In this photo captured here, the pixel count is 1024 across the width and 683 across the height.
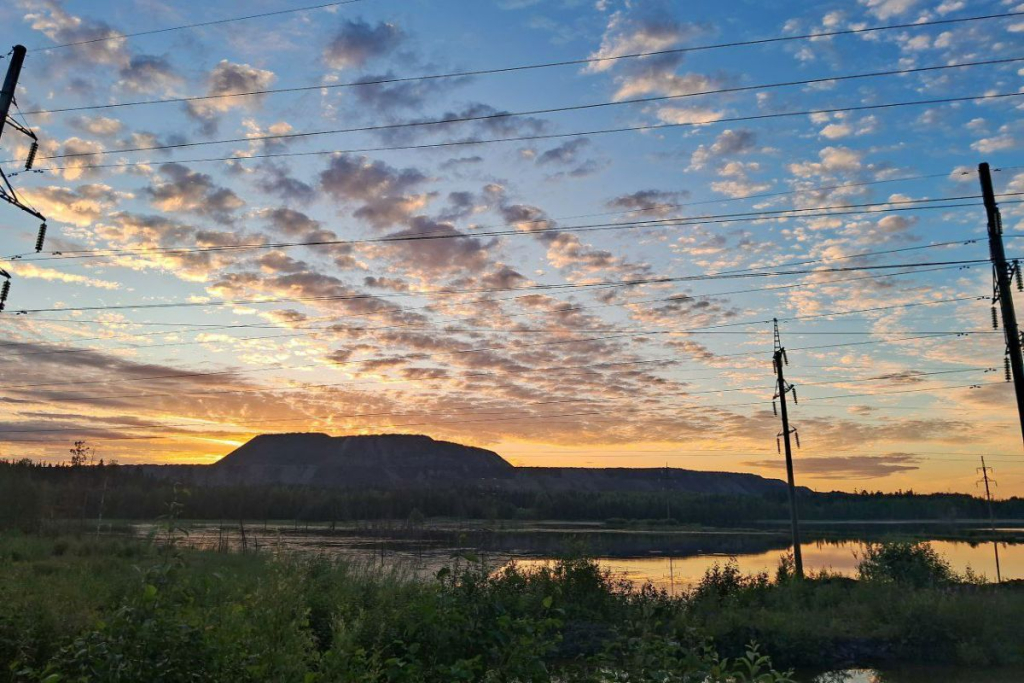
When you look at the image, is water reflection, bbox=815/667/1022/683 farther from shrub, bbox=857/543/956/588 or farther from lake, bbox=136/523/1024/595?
lake, bbox=136/523/1024/595

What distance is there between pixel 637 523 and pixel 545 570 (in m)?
121

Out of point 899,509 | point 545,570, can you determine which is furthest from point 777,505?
point 545,570

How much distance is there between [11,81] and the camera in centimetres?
1812

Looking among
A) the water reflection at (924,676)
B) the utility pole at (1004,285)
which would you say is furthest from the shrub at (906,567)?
the utility pole at (1004,285)

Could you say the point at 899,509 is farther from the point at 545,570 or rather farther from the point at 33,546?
the point at 33,546

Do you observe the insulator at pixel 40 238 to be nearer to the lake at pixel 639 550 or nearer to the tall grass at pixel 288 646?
the tall grass at pixel 288 646

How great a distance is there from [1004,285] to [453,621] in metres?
21.3

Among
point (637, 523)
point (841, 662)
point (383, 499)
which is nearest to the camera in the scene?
point (841, 662)

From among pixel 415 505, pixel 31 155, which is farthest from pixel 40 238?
pixel 415 505

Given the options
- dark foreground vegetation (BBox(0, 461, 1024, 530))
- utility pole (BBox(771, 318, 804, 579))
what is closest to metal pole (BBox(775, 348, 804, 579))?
utility pole (BBox(771, 318, 804, 579))

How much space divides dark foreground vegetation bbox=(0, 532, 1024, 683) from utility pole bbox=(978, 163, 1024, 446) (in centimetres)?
1005

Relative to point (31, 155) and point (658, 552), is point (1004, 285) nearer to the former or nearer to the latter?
point (31, 155)

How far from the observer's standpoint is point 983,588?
31766 millimetres

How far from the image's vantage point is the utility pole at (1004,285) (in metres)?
20.2
